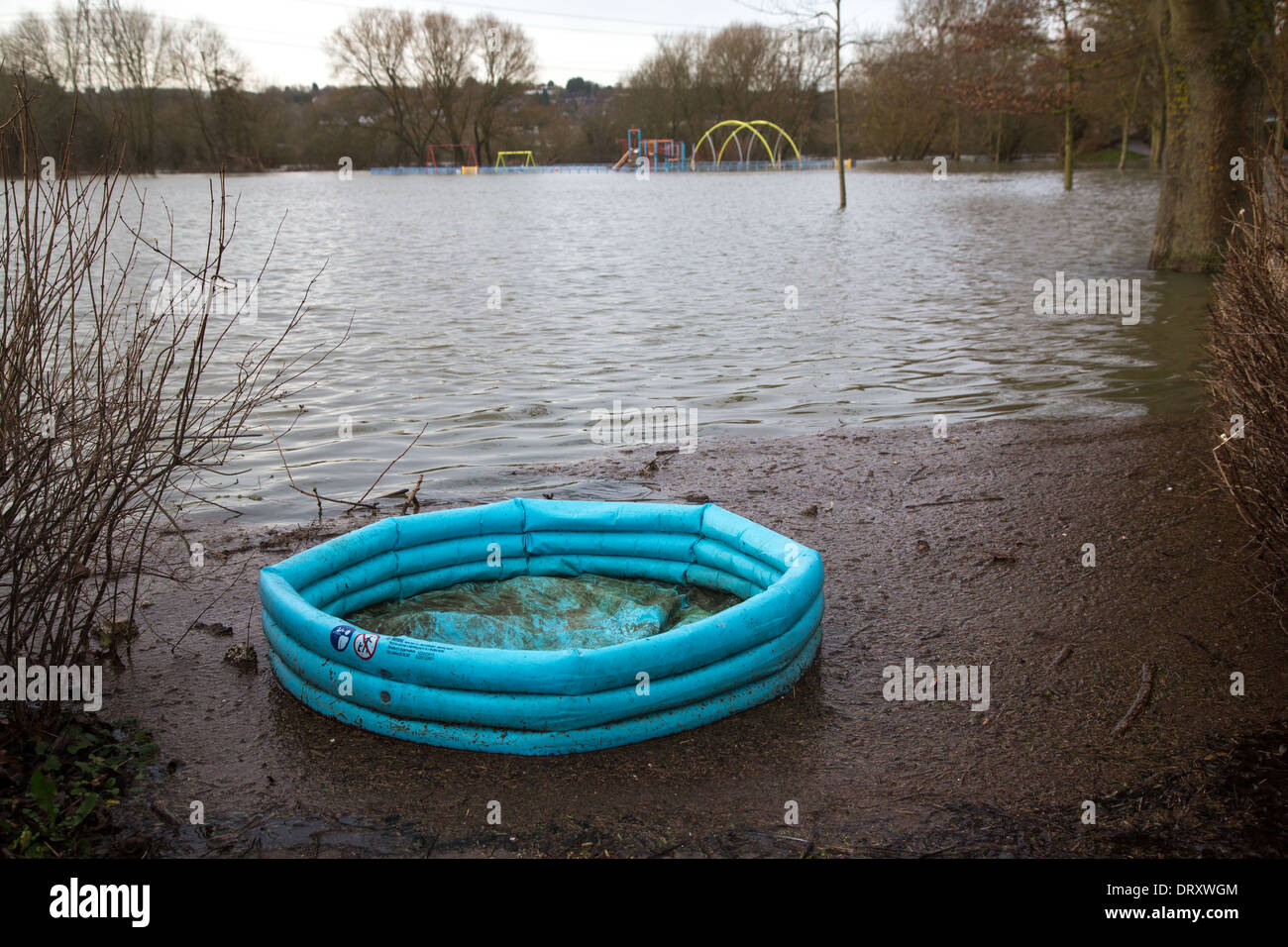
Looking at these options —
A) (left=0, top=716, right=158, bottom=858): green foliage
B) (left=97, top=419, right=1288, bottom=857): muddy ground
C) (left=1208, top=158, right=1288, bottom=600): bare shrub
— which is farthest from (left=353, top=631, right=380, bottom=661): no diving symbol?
(left=1208, top=158, right=1288, bottom=600): bare shrub

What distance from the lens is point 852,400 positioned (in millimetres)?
10359

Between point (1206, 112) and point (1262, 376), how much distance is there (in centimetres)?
1182

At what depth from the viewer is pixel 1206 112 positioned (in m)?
14.9

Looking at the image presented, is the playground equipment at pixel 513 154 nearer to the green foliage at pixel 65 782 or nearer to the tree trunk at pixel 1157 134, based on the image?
the tree trunk at pixel 1157 134

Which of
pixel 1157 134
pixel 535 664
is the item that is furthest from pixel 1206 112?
pixel 1157 134

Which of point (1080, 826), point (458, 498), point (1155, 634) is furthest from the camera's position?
point (458, 498)

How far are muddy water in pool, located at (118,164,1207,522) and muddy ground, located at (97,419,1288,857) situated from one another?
2.58 meters

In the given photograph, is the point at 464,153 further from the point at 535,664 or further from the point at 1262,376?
the point at 535,664

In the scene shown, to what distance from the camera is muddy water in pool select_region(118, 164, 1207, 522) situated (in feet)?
31.0

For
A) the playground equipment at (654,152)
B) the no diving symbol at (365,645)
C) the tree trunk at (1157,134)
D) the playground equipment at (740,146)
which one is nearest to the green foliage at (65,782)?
the no diving symbol at (365,645)

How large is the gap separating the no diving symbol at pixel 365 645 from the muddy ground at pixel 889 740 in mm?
361
